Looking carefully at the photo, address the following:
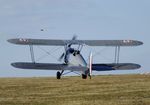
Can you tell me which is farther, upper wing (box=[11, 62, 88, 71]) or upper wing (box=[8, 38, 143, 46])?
upper wing (box=[8, 38, 143, 46])

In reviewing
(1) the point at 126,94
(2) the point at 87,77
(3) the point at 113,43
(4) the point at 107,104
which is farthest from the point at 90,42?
(4) the point at 107,104

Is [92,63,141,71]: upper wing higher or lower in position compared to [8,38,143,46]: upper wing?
lower

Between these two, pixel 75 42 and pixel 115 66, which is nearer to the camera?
pixel 115 66

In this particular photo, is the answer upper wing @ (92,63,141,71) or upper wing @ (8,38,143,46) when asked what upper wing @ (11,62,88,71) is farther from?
upper wing @ (92,63,141,71)

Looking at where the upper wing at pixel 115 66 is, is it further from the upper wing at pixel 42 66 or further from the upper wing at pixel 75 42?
the upper wing at pixel 42 66

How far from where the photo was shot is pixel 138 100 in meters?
20.1

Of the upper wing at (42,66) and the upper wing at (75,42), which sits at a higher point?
the upper wing at (75,42)

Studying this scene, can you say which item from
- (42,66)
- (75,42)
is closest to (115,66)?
(75,42)

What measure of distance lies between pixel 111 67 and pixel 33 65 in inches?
258

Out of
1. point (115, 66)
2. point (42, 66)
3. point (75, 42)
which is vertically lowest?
point (42, 66)

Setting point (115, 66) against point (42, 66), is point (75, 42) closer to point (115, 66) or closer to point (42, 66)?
point (42, 66)

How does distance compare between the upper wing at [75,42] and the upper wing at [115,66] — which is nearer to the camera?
the upper wing at [115,66]

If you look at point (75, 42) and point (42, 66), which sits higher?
point (75, 42)

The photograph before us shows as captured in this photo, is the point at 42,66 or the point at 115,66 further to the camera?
the point at 115,66
